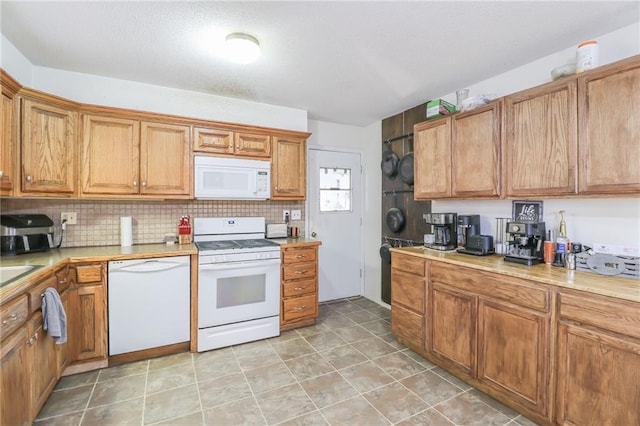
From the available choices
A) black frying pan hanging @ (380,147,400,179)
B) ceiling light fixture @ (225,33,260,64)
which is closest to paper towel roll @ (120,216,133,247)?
ceiling light fixture @ (225,33,260,64)

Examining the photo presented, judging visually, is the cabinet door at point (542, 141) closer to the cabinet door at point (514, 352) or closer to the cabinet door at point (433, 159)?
the cabinet door at point (433, 159)

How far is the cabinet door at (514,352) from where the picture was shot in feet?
5.75

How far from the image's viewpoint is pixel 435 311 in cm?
245

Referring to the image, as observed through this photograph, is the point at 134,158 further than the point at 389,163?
No

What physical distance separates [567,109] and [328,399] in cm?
249

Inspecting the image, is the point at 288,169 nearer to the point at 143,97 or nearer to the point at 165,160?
the point at 165,160

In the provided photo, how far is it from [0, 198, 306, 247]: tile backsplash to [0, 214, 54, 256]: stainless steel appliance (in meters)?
0.18

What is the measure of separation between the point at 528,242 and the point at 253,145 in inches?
103

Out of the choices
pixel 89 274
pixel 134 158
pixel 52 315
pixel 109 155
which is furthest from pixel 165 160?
pixel 52 315

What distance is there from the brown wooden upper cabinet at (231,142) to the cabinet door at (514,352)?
2489 mm

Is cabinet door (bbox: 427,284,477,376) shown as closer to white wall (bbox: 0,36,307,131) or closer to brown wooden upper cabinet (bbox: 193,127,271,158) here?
brown wooden upper cabinet (bbox: 193,127,271,158)

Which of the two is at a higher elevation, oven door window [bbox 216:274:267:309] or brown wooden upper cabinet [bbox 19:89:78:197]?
brown wooden upper cabinet [bbox 19:89:78:197]

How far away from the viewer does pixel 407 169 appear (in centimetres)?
346

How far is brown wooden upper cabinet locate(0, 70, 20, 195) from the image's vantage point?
196 centimetres
